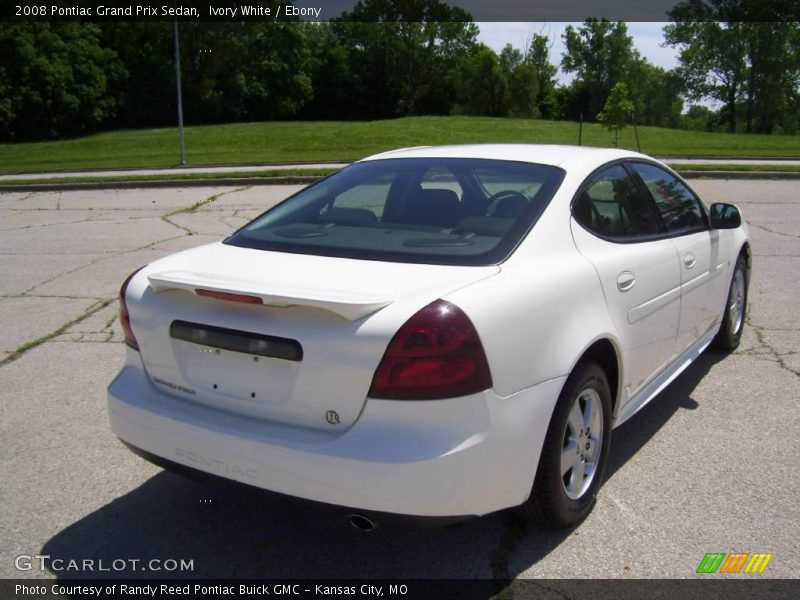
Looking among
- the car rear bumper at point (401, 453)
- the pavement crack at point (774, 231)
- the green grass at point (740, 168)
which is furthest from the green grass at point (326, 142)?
the car rear bumper at point (401, 453)

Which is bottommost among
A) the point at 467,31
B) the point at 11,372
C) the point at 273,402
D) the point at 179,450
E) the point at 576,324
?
the point at 11,372

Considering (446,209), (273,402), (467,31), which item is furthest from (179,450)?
(467,31)

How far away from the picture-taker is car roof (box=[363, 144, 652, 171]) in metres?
3.71

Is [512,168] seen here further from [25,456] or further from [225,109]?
[225,109]

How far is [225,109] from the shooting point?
190 ft

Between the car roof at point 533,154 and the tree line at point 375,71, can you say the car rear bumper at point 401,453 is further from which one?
the tree line at point 375,71

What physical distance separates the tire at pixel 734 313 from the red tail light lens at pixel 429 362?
125 inches

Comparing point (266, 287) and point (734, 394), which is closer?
point (266, 287)

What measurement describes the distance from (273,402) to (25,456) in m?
1.97

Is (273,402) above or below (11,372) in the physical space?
above

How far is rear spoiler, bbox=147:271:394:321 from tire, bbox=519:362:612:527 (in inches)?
33.8

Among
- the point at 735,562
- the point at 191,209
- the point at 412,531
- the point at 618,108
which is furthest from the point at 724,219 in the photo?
the point at 618,108

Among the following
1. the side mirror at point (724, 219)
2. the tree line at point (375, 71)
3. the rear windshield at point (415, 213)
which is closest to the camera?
the rear windshield at point (415, 213)

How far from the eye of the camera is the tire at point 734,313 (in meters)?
5.23
